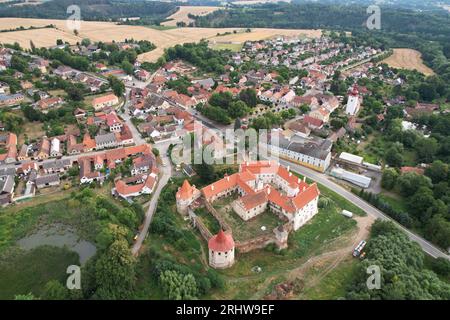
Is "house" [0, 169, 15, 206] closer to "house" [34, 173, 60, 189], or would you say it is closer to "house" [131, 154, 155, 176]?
"house" [34, 173, 60, 189]

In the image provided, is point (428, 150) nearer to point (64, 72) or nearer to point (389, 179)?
point (389, 179)

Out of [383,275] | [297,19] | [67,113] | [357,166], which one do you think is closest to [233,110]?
[357,166]

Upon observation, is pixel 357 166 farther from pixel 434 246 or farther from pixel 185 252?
pixel 185 252

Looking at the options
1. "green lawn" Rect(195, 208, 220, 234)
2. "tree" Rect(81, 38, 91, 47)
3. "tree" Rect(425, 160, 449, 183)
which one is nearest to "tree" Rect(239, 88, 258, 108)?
"tree" Rect(425, 160, 449, 183)

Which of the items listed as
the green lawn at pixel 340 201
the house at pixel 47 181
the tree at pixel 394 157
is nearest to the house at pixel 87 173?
the house at pixel 47 181

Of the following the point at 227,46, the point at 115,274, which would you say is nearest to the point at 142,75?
the point at 227,46
